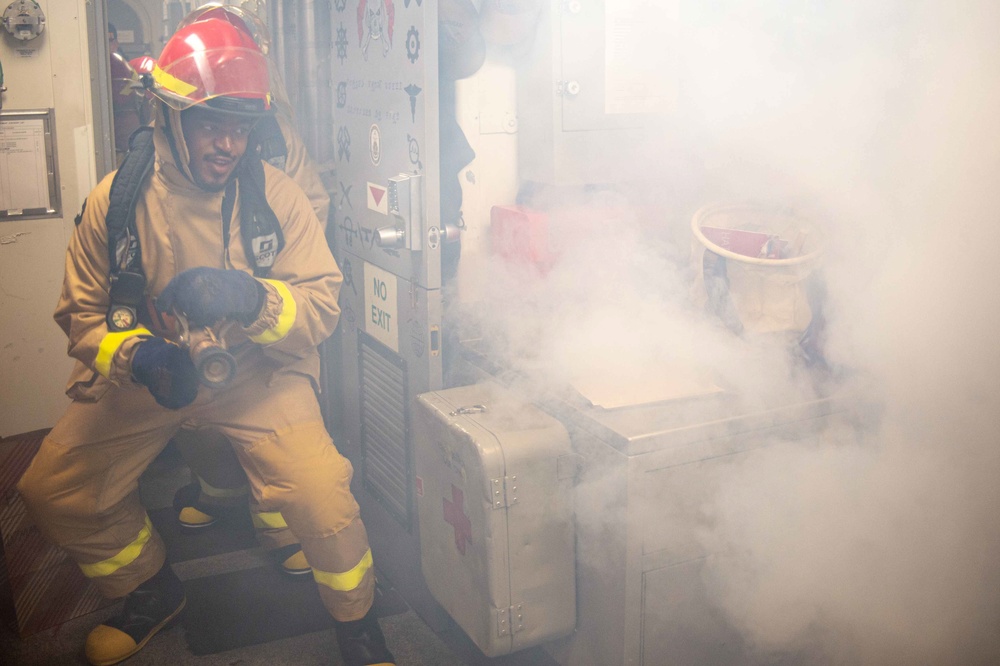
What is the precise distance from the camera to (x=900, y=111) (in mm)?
2113

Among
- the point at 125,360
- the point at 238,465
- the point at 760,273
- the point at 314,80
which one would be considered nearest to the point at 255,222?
the point at 125,360

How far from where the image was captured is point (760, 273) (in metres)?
Result: 2.28

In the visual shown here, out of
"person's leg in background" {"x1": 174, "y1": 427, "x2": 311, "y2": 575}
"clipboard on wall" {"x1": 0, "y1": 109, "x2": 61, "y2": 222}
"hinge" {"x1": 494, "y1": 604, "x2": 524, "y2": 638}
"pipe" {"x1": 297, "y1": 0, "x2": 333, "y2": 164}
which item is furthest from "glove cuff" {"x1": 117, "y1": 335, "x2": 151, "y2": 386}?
"clipboard on wall" {"x1": 0, "y1": 109, "x2": 61, "y2": 222}

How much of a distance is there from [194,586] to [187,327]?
118 cm

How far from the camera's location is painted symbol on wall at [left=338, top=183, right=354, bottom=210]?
3.04 metres

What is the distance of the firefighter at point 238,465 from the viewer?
286 centimetres

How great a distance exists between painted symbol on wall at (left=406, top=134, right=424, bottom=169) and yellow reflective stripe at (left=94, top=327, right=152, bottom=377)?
0.89m

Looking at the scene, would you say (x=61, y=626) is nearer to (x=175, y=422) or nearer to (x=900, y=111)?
(x=175, y=422)

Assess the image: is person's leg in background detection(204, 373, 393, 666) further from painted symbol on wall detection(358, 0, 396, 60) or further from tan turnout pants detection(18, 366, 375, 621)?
painted symbol on wall detection(358, 0, 396, 60)

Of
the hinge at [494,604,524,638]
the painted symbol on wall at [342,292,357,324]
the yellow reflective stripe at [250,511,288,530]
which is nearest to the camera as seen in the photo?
the hinge at [494,604,524,638]

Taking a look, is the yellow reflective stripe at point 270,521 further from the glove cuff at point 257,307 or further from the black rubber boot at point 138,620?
the glove cuff at point 257,307

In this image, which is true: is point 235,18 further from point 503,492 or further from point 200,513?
point 200,513

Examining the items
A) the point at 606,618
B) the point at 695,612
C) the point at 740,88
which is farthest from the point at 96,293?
the point at 740,88

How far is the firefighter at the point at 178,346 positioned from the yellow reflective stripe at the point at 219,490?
2.03 ft
